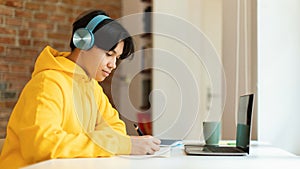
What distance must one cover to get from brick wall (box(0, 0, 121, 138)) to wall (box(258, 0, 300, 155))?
218 cm

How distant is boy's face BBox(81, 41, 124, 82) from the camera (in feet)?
4.60

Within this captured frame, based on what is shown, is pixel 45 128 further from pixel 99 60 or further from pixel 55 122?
pixel 99 60

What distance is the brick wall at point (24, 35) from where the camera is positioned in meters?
3.51

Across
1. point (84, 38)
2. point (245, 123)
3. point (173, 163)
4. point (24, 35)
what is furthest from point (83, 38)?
point (24, 35)

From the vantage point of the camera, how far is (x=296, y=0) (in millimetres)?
1926

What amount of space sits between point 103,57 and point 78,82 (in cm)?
11

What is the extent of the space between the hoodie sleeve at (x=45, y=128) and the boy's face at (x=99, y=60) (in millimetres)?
201

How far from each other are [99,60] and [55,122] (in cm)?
32

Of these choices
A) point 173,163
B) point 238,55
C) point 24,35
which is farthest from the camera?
point 24,35

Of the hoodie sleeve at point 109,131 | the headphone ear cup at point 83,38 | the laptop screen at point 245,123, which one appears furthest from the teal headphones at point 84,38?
the laptop screen at point 245,123

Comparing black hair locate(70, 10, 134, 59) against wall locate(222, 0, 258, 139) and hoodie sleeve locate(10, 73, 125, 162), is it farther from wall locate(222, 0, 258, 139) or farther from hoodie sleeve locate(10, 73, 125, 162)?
wall locate(222, 0, 258, 139)

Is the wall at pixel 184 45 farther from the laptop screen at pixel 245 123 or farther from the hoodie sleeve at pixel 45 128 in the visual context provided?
the hoodie sleeve at pixel 45 128

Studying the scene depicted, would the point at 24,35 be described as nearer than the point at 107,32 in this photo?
No

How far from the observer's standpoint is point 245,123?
148 centimetres
